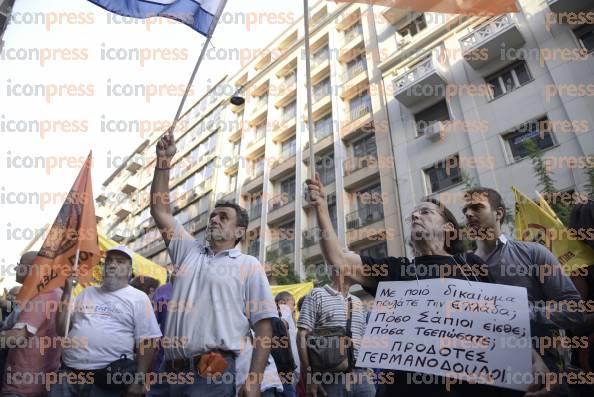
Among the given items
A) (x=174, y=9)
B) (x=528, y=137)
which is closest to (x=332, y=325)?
(x=174, y=9)

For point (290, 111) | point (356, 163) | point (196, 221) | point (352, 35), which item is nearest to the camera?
point (356, 163)

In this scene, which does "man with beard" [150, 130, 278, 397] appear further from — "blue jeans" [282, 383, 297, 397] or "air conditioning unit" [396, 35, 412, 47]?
"air conditioning unit" [396, 35, 412, 47]

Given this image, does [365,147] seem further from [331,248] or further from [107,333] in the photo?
[331,248]

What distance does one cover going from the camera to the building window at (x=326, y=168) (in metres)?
19.9

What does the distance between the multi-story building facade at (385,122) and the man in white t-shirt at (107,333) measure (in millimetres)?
11859

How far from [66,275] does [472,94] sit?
1464 cm

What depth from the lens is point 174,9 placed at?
13.1ft

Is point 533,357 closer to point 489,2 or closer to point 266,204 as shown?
point 489,2

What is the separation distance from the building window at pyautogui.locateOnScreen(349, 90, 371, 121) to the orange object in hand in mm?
18034

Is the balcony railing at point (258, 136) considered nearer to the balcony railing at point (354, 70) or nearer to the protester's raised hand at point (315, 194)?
the balcony railing at point (354, 70)

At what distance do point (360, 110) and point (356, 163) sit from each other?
2.82m

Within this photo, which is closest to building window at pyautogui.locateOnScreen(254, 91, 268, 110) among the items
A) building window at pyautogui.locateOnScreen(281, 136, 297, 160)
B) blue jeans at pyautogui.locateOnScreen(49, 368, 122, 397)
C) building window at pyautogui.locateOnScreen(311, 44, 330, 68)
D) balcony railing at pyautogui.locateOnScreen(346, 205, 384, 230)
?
building window at pyautogui.locateOnScreen(281, 136, 297, 160)

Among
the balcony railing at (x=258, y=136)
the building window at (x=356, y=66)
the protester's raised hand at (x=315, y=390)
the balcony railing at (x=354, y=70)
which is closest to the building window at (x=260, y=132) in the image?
the balcony railing at (x=258, y=136)

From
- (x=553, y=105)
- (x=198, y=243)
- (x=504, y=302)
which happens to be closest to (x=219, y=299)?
(x=198, y=243)
